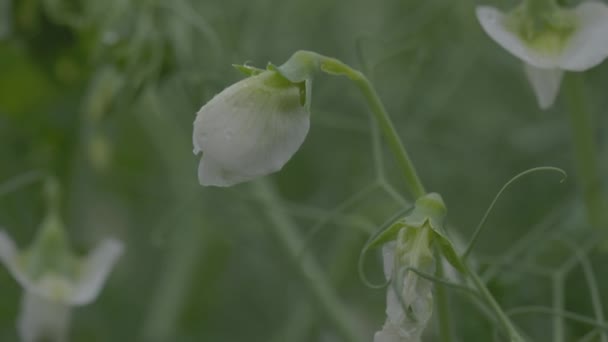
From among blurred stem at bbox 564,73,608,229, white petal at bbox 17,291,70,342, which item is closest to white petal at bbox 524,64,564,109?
blurred stem at bbox 564,73,608,229

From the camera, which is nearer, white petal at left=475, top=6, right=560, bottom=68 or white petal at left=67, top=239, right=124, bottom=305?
white petal at left=475, top=6, right=560, bottom=68

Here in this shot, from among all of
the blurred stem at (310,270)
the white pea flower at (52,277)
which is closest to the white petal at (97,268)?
the white pea flower at (52,277)

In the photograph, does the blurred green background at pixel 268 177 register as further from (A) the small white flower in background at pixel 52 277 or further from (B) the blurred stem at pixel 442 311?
(B) the blurred stem at pixel 442 311

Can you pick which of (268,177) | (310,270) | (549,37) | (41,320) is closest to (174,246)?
(268,177)

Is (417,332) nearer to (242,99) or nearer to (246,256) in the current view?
(242,99)

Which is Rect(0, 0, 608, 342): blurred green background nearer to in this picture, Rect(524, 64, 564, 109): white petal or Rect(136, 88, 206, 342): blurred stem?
Rect(136, 88, 206, 342): blurred stem

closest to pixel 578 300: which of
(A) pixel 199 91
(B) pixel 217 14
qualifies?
(A) pixel 199 91
